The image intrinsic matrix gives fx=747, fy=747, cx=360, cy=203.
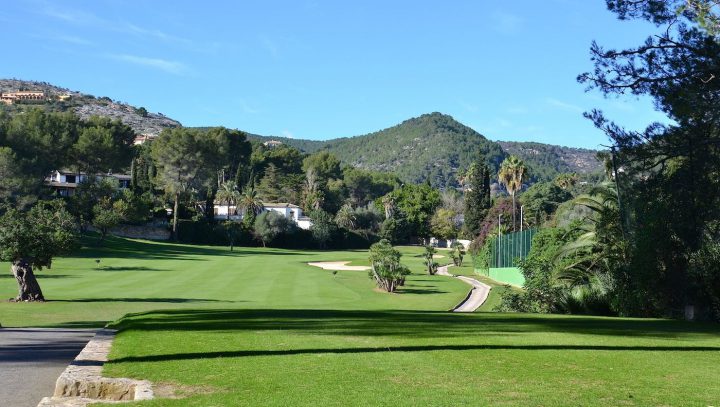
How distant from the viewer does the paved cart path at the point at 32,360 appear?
29.7 ft

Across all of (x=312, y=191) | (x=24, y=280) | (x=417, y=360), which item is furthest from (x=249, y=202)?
(x=417, y=360)

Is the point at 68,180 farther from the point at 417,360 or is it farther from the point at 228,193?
the point at 417,360

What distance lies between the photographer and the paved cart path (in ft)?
29.7

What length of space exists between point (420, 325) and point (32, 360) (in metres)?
7.19

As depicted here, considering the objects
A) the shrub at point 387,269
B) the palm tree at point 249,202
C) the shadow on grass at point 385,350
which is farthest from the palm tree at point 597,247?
the palm tree at point 249,202

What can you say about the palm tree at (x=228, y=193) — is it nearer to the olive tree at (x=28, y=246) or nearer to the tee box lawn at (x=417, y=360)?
the olive tree at (x=28, y=246)

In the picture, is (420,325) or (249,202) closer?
(420,325)

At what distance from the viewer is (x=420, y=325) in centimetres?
1509

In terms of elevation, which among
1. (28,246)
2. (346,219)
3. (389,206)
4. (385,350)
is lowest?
(385,350)

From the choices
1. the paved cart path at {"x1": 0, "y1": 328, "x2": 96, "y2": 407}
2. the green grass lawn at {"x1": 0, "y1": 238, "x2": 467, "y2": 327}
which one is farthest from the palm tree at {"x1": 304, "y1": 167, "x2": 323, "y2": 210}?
the paved cart path at {"x1": 0, "y1": 328, "x2": 96, "y2": 407}

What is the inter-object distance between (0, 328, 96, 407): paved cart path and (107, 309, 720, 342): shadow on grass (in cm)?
138

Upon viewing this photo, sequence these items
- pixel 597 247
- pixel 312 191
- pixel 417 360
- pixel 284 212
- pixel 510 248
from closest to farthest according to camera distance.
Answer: pixel 417 360
pixel 597 247
pixel 510 248
pixel 284 212
pixel 312 191

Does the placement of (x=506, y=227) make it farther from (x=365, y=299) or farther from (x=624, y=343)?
(x=624, y=343)

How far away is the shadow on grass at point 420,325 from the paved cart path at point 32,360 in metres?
1.38
